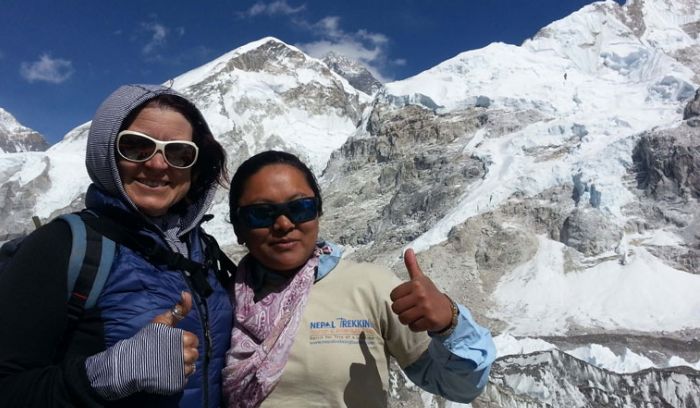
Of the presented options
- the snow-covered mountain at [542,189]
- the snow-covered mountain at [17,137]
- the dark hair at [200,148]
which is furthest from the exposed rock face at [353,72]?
the dark hair at [200,148]

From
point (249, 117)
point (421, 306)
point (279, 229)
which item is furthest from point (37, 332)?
point (249, 117)

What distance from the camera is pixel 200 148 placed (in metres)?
2.25

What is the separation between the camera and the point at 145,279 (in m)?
1.72

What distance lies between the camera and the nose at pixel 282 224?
2.01m

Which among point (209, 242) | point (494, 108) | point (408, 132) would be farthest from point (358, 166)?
point (209, 242)

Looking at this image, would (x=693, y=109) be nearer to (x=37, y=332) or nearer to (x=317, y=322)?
(x=317, y=322)

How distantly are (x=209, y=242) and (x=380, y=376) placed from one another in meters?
0.90

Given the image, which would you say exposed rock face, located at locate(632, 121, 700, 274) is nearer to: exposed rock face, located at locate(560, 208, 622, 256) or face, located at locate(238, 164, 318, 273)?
exposed rock face, located at locate(560, 208, 622, 256)

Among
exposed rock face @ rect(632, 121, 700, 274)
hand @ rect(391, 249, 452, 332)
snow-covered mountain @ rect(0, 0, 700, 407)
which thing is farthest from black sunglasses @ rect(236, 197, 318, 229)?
exposed rock face @ rect(632, 121, 700, 274)

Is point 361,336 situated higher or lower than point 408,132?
lower

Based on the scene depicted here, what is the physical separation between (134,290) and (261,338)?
1.65 feet

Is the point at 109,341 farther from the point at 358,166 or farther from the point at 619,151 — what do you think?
the point at 358,166

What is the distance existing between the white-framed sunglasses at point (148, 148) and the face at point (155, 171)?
18 mm

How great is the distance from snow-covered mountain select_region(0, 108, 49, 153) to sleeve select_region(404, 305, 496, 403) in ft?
528
